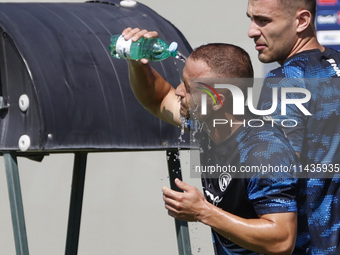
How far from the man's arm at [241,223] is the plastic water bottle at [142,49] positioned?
81 centimetres

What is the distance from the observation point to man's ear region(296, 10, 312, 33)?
Result: 3.58 m

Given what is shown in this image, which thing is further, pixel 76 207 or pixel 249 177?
pixel 76 207

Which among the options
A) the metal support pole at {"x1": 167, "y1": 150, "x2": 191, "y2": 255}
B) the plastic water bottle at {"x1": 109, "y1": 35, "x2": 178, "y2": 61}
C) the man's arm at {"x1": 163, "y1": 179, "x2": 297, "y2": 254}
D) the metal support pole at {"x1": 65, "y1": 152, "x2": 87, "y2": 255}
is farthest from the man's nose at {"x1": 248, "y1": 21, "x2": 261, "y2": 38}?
the metal support pole at {"x1": 65, "y1": 152, "x2": 87, "y2": 255}

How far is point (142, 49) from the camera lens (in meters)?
4.00

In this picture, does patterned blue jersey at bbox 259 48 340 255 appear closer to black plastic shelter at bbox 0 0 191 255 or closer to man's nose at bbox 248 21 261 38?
man's nose at bbox 248 21 261 38

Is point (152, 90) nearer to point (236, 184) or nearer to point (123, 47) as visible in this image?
point (123, 47)

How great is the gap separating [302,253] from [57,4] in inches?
104

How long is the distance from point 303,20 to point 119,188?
444 cm

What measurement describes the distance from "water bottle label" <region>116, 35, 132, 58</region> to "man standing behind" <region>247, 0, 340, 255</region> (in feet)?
Answer: 1.82

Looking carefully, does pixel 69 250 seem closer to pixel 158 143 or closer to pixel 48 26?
pixel 158 143

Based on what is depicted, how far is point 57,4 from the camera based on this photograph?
561 centimetres

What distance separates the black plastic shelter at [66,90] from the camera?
189 inches

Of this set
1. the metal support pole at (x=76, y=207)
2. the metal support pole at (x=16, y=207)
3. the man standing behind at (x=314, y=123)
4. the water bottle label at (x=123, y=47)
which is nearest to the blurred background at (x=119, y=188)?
the metal support pole at (x=76, y=207)

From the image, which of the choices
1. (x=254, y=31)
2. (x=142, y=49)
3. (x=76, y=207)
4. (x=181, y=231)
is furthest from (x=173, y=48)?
(x=76, y=207)
